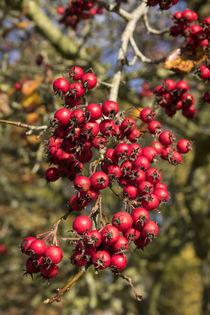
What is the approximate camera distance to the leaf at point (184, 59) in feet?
6.66

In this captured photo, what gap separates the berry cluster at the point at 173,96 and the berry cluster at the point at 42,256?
1.17 metres

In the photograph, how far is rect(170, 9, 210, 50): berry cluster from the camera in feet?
6.37

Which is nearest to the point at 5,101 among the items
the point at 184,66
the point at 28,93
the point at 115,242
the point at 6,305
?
the point at 28,93

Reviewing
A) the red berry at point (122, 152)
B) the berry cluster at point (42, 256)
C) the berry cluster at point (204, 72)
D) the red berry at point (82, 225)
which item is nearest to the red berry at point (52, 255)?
the berry cluster at point (42, 256)

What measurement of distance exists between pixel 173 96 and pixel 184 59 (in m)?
0.33

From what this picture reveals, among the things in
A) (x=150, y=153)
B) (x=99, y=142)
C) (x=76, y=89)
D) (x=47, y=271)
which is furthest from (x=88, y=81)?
(x=47, y=271)

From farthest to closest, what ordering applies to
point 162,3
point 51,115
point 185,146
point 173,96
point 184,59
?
point 51,115
point 184,59
point 173,96
point 162,3
point 185,146

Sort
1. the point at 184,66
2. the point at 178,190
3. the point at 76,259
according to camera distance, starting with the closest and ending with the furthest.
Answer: the point at 76,259 → the point at 184,66 → the point at 178,190

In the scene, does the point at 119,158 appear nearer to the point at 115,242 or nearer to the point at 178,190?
the point at 115,242

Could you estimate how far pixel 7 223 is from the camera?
5.61 metres

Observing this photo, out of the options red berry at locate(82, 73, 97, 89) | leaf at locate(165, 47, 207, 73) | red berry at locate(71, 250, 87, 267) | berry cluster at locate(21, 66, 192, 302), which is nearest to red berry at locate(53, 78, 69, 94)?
berry cluster at locate(21, 66, 192, 302)

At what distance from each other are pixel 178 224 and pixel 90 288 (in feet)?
7.05

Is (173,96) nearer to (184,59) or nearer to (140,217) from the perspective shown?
(184,59)

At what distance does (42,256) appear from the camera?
1.31 meters
